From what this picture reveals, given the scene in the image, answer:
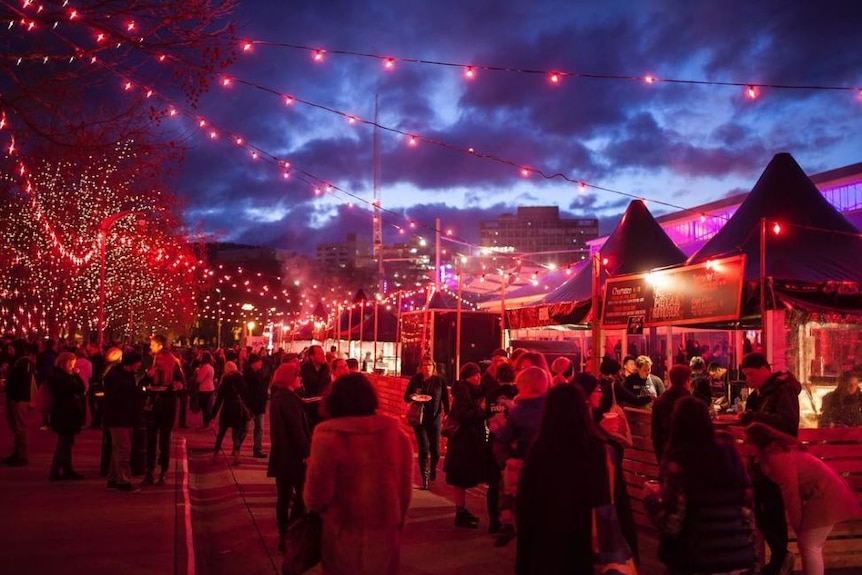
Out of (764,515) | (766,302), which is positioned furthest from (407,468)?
(766,302)

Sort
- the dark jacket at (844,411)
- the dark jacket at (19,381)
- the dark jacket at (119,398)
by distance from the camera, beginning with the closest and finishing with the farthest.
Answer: the dark jacket at (119,398), the dark jacket at (844,411), the dark jacket at (19,381)

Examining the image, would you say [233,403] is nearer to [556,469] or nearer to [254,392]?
[254,392]

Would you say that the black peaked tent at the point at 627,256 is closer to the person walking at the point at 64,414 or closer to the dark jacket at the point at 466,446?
the dark jacket at the point at 466,446

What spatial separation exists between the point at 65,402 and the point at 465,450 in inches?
227

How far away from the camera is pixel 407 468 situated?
461 centimetres

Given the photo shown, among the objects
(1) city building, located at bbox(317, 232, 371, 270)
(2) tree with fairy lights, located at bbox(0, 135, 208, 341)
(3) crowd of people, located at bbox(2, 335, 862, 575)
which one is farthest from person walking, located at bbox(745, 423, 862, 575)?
(1) city building, located at bbox(317, 232, 371, 270)

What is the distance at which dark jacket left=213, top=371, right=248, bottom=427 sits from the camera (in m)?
14.1

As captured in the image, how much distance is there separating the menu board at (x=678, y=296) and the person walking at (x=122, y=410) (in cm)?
664

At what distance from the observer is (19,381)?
41.9 feet

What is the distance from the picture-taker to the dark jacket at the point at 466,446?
342 inches

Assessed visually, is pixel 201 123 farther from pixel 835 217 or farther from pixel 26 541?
pixel 835 217

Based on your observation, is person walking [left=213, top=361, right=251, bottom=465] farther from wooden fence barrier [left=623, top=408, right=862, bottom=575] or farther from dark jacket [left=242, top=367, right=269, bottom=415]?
wooden fence barrier [left=623, top=408, right=862, bottom=575]

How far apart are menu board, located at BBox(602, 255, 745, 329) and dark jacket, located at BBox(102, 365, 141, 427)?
6.67 metres

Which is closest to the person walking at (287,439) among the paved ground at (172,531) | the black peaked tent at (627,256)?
the paved ground at (172,531)
